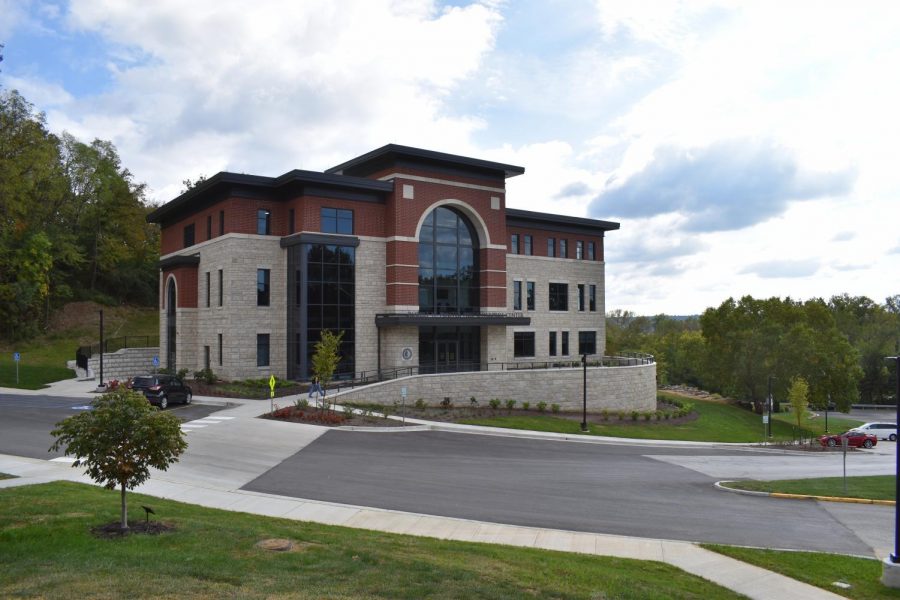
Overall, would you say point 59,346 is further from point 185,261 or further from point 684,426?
point 684,426

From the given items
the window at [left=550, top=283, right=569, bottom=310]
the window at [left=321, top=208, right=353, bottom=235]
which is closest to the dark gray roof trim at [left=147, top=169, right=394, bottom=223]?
the window at [left=321, top=208, right=353, bottom=235]

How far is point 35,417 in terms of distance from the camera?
28.5 m

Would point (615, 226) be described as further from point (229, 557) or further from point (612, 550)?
point (229, 557)

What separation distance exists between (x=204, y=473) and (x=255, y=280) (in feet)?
73.1

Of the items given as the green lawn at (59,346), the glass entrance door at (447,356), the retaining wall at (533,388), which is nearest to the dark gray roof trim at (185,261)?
the green lawn at (59,346)

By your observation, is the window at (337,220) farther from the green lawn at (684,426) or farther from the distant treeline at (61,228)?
the distant treeline at (61,228)

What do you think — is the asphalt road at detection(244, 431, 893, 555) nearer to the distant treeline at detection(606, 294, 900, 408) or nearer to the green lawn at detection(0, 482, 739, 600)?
the green lawn at detection(0, 482, 739, 600)

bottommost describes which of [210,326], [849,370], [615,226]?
[849,370]

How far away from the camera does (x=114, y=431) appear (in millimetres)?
11234

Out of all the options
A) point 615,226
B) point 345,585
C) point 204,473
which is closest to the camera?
point 345,585

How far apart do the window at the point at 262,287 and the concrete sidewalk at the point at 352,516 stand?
17552 millimetres

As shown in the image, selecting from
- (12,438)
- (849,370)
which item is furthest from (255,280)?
(849,370)

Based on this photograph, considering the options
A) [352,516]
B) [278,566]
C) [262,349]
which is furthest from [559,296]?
[278,566]

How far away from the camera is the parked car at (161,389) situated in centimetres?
3115
